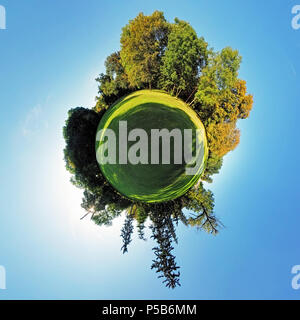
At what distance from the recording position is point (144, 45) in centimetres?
1353

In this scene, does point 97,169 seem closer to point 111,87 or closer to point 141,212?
point 141,212

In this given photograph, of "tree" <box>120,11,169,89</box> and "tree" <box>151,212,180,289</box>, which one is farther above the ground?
"tree" <box>120,11,169,89</box>

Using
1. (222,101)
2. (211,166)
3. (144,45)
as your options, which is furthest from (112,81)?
(211,166)

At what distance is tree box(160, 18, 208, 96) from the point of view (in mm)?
12805

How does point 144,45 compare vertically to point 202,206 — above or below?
above

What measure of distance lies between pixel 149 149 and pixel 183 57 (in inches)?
270

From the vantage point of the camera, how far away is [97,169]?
1538cm

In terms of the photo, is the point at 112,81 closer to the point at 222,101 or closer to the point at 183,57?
the point at 183,57

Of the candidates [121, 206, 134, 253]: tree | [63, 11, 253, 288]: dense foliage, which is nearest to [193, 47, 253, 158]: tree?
[63, 11, 253, 288]: dense foliage

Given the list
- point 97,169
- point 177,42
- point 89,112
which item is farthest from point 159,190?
point 177,42

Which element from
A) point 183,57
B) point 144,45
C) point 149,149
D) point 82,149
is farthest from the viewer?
point 82,149

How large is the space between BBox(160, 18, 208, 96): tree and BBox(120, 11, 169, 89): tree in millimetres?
671

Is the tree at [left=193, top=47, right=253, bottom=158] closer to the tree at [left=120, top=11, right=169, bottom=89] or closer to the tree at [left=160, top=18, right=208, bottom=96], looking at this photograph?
the tree at [left=160, top=18, right=208, bottom=96]
